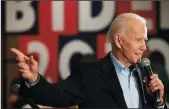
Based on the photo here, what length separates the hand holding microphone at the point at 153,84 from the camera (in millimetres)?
774

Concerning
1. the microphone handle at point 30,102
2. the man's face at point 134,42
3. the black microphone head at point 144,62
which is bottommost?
the microphone handle at point 30,102

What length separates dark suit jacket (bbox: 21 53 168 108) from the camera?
828mm

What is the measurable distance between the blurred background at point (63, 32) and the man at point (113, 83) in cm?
22

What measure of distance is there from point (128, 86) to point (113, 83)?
40mm

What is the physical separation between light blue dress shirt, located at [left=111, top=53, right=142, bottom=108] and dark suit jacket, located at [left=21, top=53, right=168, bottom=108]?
0.01 meters

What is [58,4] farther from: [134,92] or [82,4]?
[134,92]

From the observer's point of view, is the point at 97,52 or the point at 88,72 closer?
the point at 88,72

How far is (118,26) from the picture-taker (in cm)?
86

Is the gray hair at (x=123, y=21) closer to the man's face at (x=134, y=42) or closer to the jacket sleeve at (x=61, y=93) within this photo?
the man's face at (x=134, y=42)

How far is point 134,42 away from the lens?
2.76 ft

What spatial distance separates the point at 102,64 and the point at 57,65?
30cm

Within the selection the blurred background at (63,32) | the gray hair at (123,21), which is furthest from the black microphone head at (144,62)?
the blurred background at (63,32)

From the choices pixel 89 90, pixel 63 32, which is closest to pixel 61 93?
pixel 89 90

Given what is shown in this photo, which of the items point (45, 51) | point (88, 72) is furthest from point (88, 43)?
point (88, 72)
